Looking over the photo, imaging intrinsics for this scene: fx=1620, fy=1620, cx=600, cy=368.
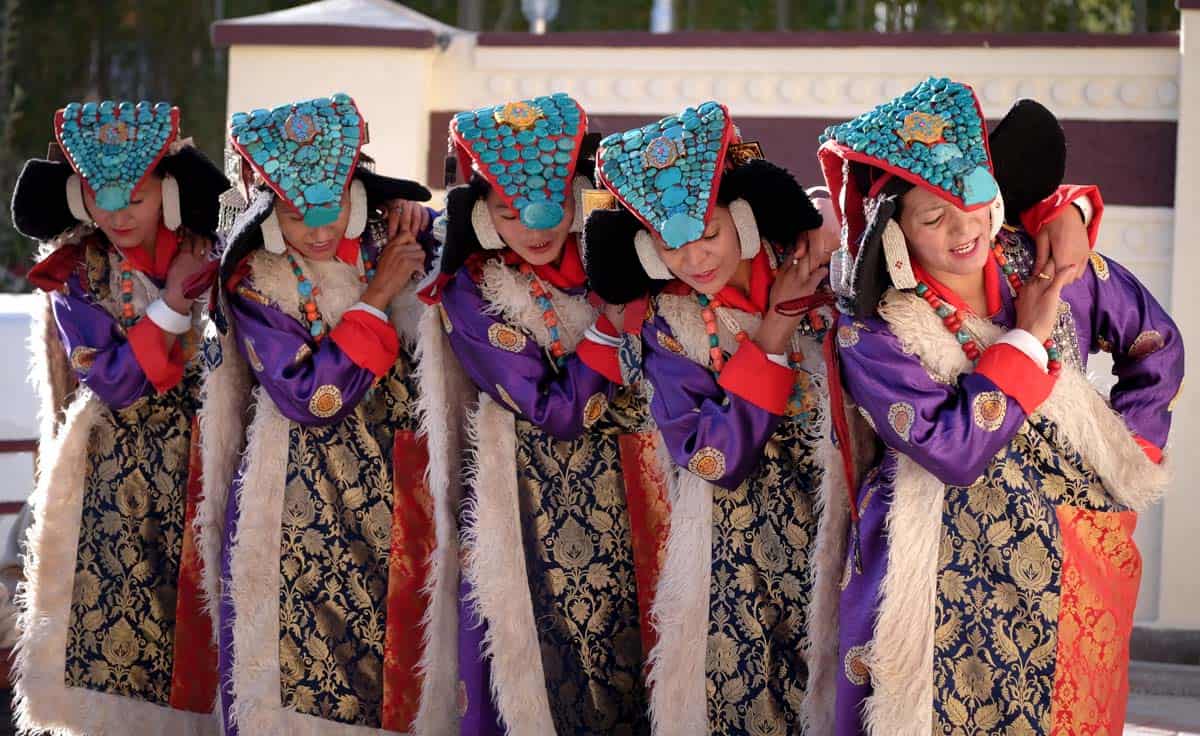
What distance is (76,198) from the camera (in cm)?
416

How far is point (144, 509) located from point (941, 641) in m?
2.21

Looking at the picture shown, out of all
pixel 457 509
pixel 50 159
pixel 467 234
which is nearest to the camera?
pixel 467 234

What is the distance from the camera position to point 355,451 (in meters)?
4.04

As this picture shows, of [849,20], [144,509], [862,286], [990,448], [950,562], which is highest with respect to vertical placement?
[849,20]

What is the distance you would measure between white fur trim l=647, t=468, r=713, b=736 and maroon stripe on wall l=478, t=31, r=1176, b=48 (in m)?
2.79

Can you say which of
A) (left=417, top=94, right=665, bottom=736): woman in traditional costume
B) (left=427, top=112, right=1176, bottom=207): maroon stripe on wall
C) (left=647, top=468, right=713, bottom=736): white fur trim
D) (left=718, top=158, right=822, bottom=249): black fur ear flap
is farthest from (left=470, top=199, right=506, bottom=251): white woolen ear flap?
(left=427, top=112, right=1176, bottom=207): maroon stripe on wall

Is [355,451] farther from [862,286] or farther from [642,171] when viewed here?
[862,286]

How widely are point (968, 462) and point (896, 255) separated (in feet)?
1.34

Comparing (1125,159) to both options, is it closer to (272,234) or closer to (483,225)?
(483,225)

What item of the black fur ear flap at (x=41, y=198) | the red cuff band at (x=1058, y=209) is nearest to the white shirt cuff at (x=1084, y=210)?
the red cuff band at (x=1058, y=209)

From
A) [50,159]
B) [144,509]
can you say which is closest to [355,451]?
[144,509]

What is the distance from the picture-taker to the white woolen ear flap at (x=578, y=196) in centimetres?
365

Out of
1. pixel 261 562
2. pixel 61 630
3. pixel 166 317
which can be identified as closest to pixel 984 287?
pixel 261 562

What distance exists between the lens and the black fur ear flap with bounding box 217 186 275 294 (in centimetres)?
375
